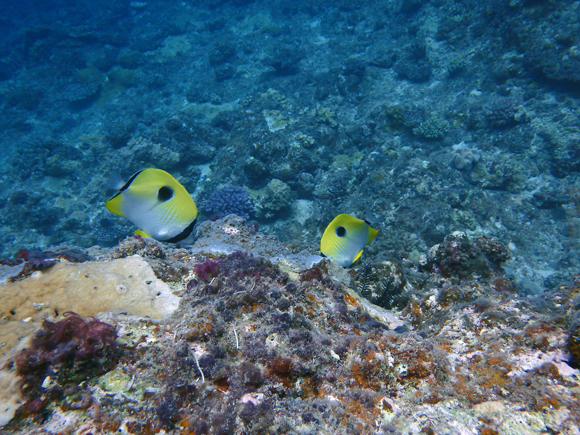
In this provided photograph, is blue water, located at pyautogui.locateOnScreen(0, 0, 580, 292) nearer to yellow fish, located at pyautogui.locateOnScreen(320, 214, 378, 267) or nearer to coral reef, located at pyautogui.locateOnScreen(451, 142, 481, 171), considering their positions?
coral reef, located at pyautogui.locateOnScreen(451, 142, 481, 171)

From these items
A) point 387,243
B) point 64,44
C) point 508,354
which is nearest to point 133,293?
point 508,354

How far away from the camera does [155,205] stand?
1.52m

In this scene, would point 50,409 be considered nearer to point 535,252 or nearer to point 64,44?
point 535,252

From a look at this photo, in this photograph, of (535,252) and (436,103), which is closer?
(535,252)

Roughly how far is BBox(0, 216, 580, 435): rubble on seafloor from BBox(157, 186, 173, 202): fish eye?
75 cm

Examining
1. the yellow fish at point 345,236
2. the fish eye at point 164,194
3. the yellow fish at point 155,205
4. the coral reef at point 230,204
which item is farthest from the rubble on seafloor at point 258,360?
the coral reef at point 230,204

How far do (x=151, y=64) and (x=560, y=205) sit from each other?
72.0ft

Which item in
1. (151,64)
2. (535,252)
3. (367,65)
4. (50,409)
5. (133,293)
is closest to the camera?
(50,409)

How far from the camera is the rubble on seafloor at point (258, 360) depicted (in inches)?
47.1

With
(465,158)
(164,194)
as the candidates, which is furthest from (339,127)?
(164,194)

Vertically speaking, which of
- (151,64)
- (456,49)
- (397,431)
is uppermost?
(456,49)

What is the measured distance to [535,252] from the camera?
252 inches

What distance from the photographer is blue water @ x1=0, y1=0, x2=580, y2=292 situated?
6.75m

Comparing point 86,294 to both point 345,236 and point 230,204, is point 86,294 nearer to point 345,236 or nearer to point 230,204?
point 345,236
